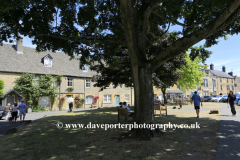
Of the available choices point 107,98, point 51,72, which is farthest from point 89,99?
point 51,72

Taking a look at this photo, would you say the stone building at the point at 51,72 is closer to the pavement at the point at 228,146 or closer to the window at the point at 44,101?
the window at the point at 44,101

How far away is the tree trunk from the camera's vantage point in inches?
245

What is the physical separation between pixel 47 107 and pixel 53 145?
23.8 metres

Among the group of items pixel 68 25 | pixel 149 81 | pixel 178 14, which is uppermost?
pixel 178 14

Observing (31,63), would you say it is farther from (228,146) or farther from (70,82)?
(228,146)

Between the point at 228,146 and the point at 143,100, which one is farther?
the point at 143,100

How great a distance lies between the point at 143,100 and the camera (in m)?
6.26

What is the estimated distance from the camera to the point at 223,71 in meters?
68.4

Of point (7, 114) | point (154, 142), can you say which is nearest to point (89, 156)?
point (154, 142)

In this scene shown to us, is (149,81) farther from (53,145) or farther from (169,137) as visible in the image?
(53,145)

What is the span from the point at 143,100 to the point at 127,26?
2852mm

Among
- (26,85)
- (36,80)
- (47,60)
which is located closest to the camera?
(26,85)

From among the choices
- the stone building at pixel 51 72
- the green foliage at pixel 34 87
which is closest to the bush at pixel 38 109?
the green foliage at pixel 34 87

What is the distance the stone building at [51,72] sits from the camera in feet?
81.2
